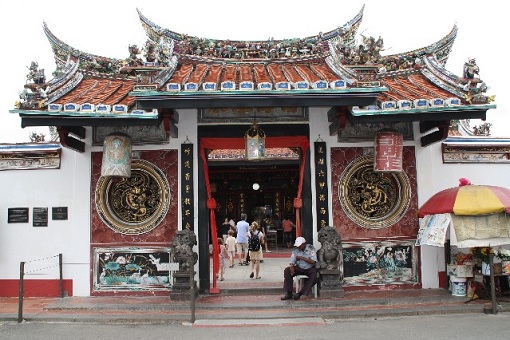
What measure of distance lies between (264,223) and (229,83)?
14547 mm

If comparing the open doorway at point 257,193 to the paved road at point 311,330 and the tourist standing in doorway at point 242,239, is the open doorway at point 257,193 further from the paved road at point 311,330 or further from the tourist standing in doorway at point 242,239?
the paved road at point 311,330

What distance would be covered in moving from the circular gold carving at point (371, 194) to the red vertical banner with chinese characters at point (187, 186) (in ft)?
10.9

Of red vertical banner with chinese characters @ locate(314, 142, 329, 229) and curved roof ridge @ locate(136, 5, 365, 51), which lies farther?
curved roof ridge @ locate(136, 5, 365, 51)

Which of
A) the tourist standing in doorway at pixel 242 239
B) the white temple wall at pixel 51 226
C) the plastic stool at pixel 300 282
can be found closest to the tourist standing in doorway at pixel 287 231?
the tourist standing in doorway at pixel 242 239

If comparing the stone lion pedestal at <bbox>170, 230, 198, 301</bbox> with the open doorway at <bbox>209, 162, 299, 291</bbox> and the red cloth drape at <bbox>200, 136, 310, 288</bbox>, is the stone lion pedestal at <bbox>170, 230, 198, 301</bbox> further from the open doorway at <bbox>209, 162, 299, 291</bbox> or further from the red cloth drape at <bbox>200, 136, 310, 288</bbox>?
the open doorway at <bbox>209, 162, 299, 291</bbox>

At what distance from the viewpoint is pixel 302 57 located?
12.6 m

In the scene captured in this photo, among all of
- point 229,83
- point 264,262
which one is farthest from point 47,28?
point 264,262

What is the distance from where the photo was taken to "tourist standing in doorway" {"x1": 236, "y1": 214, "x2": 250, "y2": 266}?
52.3 feet

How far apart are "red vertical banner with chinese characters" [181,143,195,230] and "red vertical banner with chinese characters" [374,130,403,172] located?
4.04 m

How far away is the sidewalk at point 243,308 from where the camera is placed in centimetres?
911

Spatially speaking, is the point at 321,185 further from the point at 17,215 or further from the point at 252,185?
the point at 252,185

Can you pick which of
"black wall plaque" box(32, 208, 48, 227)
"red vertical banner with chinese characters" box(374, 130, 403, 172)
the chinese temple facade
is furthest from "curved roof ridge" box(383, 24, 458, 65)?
"black wall plaque" box(32, 208, 48, 227)

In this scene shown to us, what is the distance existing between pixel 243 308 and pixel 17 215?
226 inches

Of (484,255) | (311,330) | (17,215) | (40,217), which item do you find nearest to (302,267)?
(311,330)
